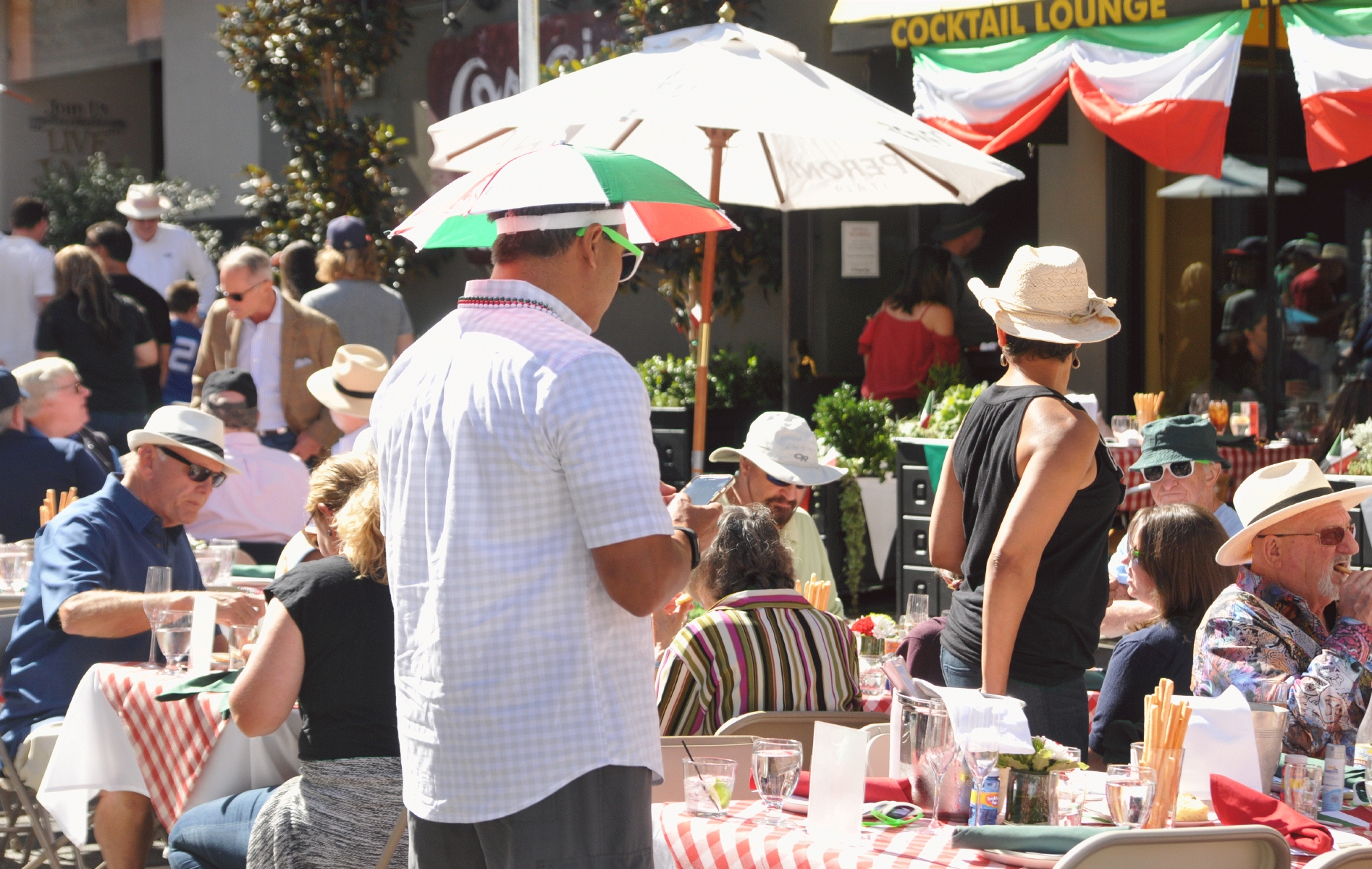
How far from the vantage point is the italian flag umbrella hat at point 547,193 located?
2.48 metres

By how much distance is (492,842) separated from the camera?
2357mm

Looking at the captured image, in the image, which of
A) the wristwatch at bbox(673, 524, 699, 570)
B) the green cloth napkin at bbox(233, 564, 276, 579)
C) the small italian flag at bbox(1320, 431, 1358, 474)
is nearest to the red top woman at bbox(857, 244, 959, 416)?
the small italian flag at bbox(1320, 431, 1358, 474)

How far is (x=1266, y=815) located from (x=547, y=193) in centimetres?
165

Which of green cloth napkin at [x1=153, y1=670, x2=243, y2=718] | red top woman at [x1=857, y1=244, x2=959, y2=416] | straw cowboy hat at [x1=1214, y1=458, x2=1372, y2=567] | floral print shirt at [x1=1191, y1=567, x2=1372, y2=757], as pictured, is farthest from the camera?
red top woman at [x1=857, y1=244, x2=959, y2=416]

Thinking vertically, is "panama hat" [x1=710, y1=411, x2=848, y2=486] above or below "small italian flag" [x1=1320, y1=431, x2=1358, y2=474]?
above

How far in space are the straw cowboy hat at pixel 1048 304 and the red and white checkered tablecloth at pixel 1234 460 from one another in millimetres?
3492

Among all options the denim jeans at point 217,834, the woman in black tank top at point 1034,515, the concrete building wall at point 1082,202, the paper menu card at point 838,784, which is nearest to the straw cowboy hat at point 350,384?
the denim jeans at point 217,834

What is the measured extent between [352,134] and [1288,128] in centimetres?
727

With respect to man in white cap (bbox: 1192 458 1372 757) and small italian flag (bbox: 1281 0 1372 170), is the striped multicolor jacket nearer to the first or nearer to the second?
man in white cap (bbox: 1192 458 1372 757)

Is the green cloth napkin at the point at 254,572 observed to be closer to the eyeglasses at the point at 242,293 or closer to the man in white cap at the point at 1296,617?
the eyeglasses at the point at 242,293

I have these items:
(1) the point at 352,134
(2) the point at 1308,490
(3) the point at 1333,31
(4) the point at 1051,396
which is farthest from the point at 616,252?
(1) the point at 352,134

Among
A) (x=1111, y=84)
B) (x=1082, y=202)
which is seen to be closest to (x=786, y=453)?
(x=1111, y=84)

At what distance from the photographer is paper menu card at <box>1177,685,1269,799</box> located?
2.89 meters

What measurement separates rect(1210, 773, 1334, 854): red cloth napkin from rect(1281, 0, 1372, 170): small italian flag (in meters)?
4.75
